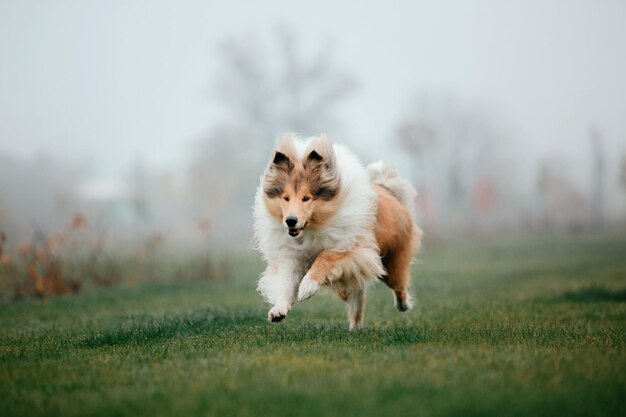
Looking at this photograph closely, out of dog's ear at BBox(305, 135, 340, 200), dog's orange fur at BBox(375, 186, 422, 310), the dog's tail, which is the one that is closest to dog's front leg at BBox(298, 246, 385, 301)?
dog's orange fur at BBox(375, 186, 422, 310)

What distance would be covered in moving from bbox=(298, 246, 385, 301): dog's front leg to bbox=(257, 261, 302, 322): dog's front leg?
0.88 feet

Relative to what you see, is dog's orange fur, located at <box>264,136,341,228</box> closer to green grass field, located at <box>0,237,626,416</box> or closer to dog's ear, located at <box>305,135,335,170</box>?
dog's ear, located at <box>305,135,335,170</box>

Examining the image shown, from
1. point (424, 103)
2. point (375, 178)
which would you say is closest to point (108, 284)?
point (375, 178)

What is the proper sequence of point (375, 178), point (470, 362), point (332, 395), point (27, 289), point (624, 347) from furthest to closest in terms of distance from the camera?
1. point (27, 289)
2. point (375, 178)
3. point (624, 347)
4. point (470, 362)
5. point (332, 395)

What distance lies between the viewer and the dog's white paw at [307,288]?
24.1ft

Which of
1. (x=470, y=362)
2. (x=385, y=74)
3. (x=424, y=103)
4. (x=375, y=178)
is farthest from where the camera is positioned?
Answer: (x=385, y=74)

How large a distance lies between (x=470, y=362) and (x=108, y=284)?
1266 centimetres

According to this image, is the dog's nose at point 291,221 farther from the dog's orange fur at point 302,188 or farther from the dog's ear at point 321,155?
the dog's ear at point 321,155

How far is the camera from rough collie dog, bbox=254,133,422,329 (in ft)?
25.2

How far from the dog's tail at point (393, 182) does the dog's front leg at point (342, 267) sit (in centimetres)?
166

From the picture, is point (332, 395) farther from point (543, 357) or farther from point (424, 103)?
point (424, 103)

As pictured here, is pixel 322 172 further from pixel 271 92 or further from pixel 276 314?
pixel 271 92

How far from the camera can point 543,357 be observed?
19.6 ft

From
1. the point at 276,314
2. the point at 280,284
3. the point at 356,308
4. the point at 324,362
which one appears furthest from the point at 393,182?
the point at 324,362
